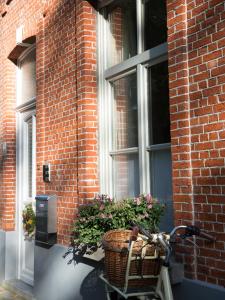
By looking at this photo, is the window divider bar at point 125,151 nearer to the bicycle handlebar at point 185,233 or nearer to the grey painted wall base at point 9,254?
the bicycle handlebar at point 185,233

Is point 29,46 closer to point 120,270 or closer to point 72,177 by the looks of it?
point 72,177

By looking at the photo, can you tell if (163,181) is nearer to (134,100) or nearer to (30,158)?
(134,100)

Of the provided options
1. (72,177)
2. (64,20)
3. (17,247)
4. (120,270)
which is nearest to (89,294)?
(72,177)

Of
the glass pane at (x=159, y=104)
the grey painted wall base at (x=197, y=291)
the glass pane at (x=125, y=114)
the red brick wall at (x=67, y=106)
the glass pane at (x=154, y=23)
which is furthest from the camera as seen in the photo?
the red brick wall at (x=67, y=106)

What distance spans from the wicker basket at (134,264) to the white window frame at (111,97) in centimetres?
115

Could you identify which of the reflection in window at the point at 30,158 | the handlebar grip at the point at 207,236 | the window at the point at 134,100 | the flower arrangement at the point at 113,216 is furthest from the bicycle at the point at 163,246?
the reflection in window at the point at 30,158

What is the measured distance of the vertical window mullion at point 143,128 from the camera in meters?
4.68

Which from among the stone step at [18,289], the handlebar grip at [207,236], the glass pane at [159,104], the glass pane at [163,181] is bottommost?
the stone step at [18,289]

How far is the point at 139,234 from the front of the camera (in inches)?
145

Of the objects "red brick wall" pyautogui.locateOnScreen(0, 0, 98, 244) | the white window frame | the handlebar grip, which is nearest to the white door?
"red brick wall" pyautogui.locateOnScreen(0, 0, 98, 244)

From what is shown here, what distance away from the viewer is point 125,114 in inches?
205

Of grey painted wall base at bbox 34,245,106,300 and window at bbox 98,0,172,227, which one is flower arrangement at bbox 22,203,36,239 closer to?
grey painted wall base at bbox 34,245,106,300

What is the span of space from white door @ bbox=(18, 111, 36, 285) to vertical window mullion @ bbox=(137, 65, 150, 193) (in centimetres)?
303

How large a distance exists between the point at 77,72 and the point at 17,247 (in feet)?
11.7
